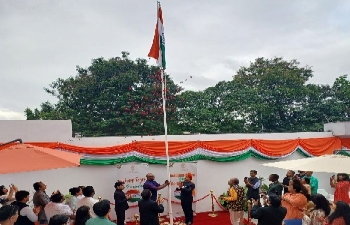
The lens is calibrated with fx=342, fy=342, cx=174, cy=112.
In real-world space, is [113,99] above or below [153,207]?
above

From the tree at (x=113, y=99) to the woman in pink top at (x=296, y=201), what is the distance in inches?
620

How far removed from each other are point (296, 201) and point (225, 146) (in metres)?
5.48

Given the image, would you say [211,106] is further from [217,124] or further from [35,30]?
[35,30]

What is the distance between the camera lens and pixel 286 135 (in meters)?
13.0

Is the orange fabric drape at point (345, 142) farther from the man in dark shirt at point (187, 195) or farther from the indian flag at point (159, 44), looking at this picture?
the indian flag at point (159, 44)

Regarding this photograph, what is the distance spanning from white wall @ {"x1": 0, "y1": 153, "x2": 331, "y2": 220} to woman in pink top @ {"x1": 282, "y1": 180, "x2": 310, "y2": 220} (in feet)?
15.3

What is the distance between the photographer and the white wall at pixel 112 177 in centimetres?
893

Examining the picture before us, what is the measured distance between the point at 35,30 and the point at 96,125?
34.7 feet

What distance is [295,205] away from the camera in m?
5.82

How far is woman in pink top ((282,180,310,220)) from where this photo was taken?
19.1 feet

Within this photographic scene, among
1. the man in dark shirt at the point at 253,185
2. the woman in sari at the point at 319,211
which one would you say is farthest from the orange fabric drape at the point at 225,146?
the woman in sari at the point at 319,211

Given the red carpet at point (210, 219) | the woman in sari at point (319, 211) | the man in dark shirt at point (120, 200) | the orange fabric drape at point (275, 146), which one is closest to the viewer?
the woman in sari at point (319, 211)

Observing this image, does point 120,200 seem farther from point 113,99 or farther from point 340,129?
point 113,99

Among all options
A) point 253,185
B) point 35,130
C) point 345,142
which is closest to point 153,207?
point 253,185
